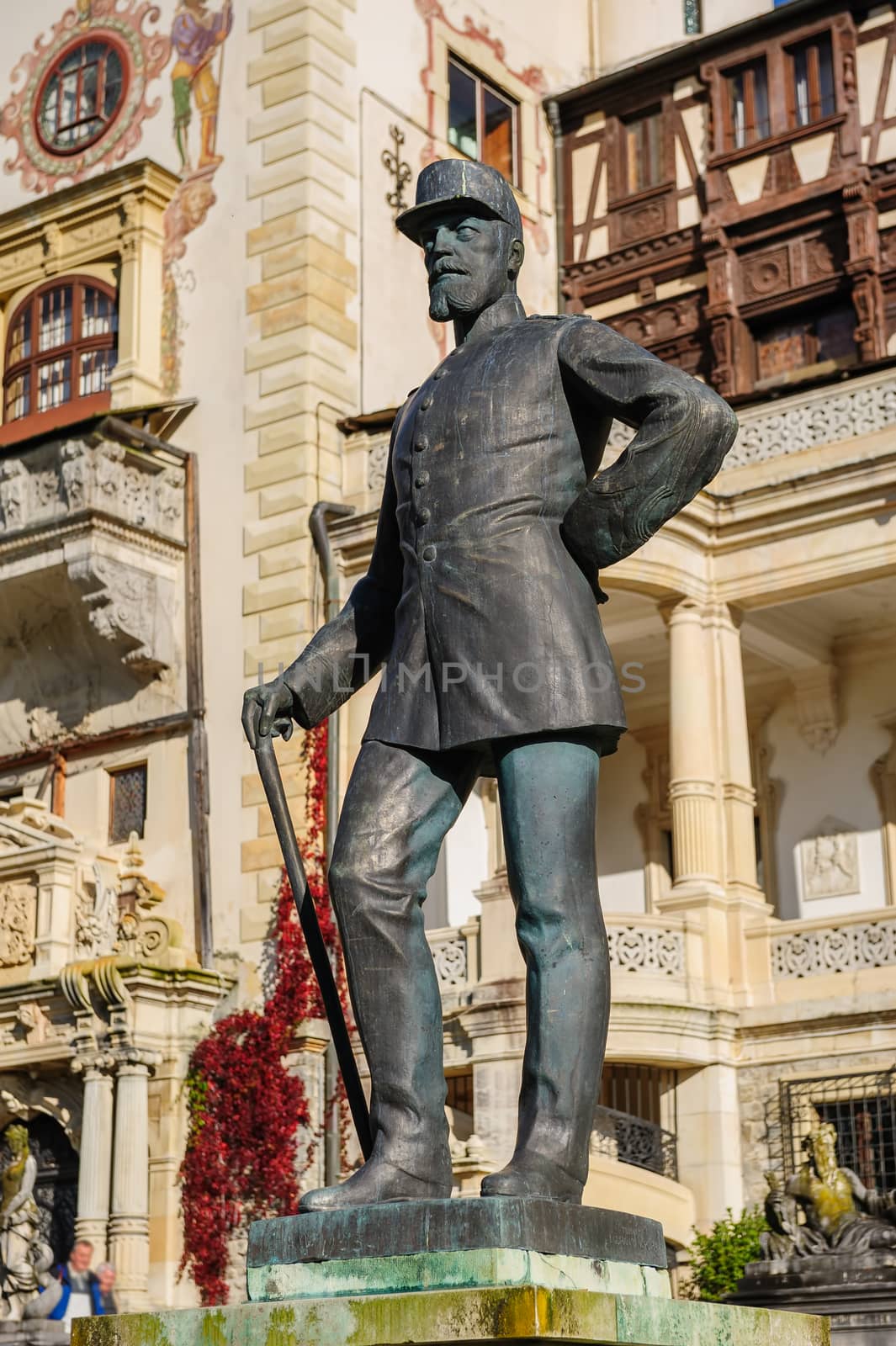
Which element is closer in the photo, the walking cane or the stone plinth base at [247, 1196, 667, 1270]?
the stone plinth base at [247, 1196, 667, 1270]

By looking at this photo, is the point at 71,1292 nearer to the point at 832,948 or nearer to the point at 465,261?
the point at 832,948

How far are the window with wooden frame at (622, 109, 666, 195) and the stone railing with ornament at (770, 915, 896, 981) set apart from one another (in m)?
11.0

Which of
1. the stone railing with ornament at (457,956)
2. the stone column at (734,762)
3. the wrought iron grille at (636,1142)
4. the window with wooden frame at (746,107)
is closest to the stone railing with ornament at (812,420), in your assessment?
the stone column at (734,762)

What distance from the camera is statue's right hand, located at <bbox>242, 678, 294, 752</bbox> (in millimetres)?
5371

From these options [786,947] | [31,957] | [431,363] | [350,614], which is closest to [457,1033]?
[786,947]

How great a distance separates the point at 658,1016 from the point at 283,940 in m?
4.15

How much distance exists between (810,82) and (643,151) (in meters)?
2.48

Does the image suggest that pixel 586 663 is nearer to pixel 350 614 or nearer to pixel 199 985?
pixel 350 614

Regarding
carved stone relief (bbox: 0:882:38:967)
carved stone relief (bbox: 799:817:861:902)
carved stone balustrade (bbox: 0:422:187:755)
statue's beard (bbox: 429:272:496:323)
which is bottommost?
statue's beard (bbox: 429:272:496:323)

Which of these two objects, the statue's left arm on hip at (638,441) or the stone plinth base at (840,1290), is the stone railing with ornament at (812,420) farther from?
the statue's left arm on hip at (638,441)

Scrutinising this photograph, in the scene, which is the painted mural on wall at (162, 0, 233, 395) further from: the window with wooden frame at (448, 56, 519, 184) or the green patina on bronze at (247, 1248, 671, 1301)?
the green patina on bronze at (247, 1248, 671, 1301)

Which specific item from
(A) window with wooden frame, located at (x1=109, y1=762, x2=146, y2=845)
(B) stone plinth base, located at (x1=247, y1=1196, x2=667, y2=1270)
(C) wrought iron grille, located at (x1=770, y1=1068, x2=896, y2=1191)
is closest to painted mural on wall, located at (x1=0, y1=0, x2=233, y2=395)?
(A) window with wooden frame, located at (x1=109, y1=762, x2=146, y2=845)

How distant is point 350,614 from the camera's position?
5609 mm

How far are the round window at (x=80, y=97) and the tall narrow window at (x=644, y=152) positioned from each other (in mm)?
6557
